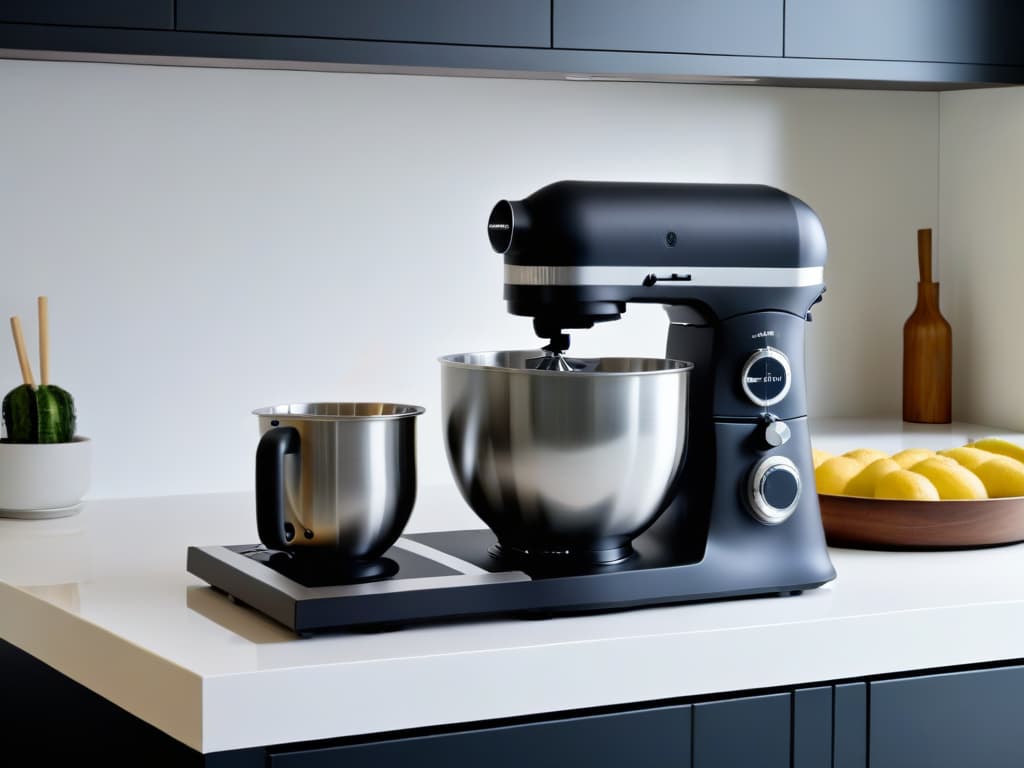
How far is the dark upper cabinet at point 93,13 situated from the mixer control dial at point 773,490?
0.90 m

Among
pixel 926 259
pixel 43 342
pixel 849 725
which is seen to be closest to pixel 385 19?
pixel 43 342

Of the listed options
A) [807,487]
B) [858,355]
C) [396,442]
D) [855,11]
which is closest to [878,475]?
[807,487]

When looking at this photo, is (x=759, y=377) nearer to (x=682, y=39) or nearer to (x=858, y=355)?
(x=682, y=39)

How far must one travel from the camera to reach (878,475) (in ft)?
5.39

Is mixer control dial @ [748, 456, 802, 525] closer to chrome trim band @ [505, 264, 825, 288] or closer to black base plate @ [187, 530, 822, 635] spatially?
black base plate @ [187, 530, 822, 635]

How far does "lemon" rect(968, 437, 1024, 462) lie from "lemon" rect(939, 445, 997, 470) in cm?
4

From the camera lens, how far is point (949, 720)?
1335 millimetres

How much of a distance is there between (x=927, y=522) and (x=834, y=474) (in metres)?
0.13

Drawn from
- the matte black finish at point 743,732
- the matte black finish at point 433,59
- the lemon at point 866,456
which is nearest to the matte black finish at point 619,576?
the matte black finish at point 743,732

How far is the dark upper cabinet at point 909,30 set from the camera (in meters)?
2.09

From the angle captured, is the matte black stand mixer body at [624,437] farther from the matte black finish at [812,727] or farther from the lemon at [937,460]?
the lemon at [937,460]

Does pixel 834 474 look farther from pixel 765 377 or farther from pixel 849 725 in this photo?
pixel 849 725

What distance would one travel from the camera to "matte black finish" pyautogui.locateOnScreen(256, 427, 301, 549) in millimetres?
1229

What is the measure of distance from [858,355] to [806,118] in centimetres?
43
